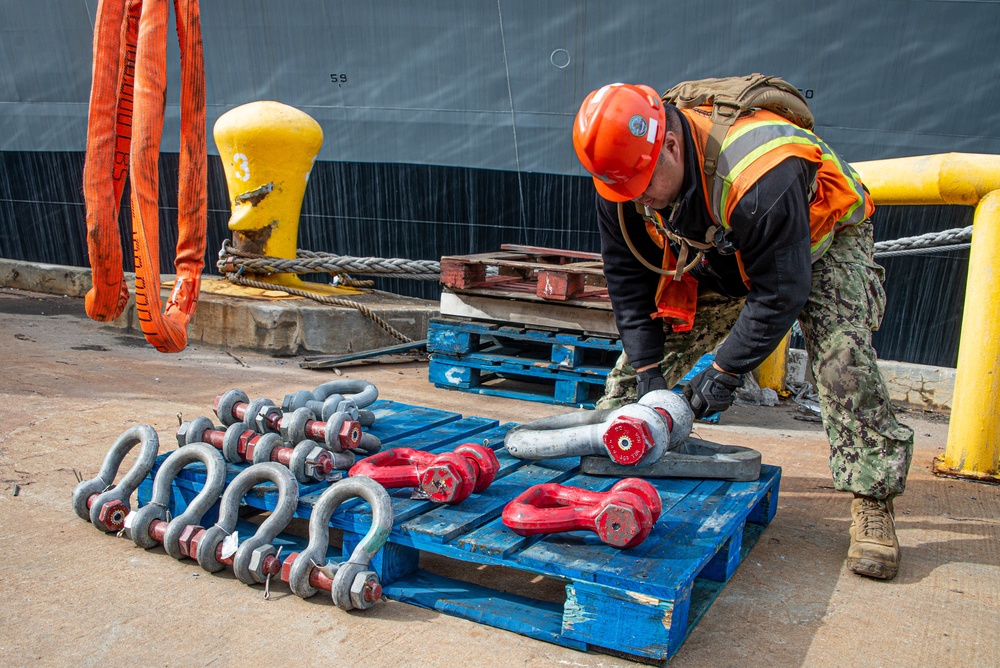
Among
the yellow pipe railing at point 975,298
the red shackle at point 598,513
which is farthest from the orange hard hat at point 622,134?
the yellow pipe railing at point 975,298

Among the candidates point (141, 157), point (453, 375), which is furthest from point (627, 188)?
point (453, 375)

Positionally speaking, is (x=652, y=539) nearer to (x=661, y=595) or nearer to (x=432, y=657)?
(x=661, y=595)

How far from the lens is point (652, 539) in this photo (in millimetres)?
2508

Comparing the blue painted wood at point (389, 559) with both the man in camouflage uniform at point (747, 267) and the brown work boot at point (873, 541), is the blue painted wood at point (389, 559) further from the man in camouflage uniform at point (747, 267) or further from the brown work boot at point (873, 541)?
the brown work boot at point (873, 541)

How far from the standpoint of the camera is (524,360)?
543cm

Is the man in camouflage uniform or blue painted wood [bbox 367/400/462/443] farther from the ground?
the man in camouflage uniform

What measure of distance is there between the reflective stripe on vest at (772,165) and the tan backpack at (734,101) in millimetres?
29

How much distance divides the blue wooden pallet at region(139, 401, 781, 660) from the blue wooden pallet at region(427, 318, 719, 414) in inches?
82.9

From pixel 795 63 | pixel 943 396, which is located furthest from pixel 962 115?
pixel 943 396

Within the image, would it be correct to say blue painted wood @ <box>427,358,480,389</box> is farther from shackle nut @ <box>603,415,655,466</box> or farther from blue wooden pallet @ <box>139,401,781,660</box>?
shackle nut @ <box>603,415,655,466</box>

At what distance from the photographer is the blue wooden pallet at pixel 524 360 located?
17.4ft

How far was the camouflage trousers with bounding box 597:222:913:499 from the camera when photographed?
9.53ft

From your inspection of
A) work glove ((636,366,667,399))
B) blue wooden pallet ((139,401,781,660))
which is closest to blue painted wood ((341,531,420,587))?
blue wooden pallet ((139,401,781,660))

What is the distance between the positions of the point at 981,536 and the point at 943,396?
2.49 meters
